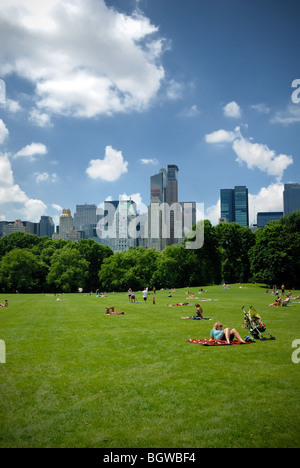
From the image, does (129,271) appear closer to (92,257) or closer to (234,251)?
(92,257)

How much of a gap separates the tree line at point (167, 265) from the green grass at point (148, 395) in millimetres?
60120

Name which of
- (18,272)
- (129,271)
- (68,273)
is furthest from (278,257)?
(18,272)

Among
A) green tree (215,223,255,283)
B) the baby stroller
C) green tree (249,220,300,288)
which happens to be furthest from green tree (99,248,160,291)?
the baby stroller

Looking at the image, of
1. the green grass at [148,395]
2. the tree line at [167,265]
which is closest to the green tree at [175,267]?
the tree line at [167,265]

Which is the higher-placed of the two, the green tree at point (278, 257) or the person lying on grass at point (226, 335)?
the green tree at point (278, 257)

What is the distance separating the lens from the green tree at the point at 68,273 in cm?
7831

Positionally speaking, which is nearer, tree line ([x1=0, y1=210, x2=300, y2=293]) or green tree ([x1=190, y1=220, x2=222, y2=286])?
tree line ([x1=0, y1=210, x2=300, y2=293])

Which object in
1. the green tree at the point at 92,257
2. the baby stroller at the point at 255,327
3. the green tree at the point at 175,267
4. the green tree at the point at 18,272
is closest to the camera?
the baby stroller at the point at 255,327

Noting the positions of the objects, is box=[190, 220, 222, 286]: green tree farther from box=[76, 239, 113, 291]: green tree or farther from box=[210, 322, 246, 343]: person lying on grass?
box=[210, 322, 246, 343]: person lying on grass

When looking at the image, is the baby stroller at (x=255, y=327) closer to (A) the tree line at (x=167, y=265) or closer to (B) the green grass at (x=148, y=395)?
(B) the green grass at (x=148, y=395)

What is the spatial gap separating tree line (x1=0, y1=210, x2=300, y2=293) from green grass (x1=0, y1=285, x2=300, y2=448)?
60.1 m

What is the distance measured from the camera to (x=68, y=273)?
A: 78.4 meters

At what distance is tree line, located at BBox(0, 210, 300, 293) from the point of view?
234 ft
